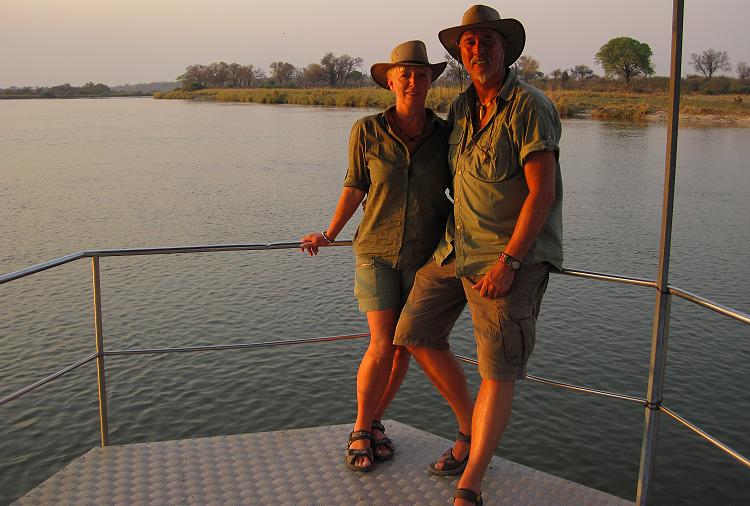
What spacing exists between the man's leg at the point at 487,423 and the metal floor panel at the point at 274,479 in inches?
9.6

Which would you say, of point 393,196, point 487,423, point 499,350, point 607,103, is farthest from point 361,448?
point 607,103

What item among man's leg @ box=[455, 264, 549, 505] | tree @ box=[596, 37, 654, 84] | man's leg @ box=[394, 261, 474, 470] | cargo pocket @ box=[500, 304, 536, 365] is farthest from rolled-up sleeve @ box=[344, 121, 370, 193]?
→ tree @ box=[596, 37, 654, 84]

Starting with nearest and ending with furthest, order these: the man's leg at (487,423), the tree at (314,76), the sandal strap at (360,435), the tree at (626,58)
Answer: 1. the man's leg at (487,423)
2. the sandal strap at (360,435)
3. the tree at (626,58)
4. the tree at (314,76)

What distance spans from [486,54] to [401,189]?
2.08 feet

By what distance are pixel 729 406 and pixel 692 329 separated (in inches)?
78.0

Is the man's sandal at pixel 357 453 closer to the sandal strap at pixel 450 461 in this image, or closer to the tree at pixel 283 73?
the sandal strap at pixel 450 461

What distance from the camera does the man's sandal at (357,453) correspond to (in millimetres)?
3250

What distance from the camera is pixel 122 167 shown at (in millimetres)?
23234

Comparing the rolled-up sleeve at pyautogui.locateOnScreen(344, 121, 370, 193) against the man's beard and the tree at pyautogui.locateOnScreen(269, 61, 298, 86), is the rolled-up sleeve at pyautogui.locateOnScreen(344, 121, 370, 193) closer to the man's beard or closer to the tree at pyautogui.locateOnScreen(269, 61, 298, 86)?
the man's beard

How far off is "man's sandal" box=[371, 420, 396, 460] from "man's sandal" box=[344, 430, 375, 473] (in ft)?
0.15

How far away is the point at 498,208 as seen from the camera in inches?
108

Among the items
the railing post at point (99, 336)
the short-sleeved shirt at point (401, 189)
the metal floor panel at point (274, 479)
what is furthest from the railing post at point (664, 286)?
the railing post at point (99, 336)

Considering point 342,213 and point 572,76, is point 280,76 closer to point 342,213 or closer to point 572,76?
point 572,76

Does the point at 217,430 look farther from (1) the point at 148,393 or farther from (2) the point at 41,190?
(2) the point at 41,190
